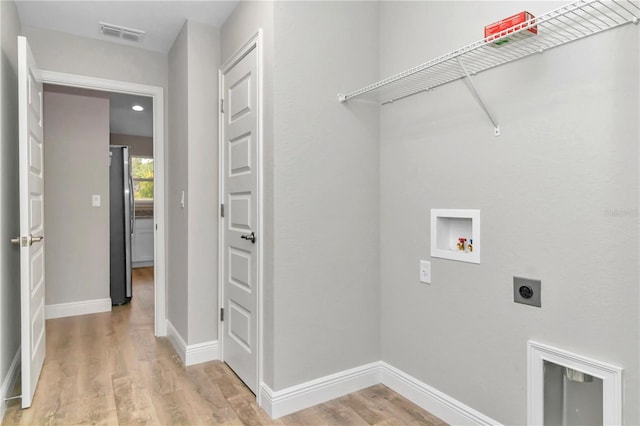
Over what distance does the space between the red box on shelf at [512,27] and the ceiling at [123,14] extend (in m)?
1.68

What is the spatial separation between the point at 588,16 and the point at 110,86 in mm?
3143

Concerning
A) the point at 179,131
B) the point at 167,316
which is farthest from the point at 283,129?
the point at 167,316

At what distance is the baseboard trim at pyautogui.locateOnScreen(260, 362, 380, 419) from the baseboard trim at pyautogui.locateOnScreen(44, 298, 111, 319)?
271 cm

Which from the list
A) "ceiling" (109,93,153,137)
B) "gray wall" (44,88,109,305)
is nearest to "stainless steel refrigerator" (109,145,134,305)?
"gray wall" (44,88,109,305)

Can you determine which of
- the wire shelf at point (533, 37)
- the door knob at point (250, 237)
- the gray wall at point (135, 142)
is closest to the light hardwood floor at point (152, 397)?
the door knob at point (250, 237)

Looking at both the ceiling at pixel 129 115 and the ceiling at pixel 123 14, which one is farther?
the ceiling at pixel 129 115

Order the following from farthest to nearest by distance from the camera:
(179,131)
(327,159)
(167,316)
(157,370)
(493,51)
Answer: (167,316)
(179,131)
(157,370)
(327,159)
(493,51)

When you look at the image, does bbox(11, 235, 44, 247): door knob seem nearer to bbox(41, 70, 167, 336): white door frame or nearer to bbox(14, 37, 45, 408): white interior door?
bbox(14, 37, 45, 408): white interior door

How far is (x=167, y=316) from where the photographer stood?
10.9 ft

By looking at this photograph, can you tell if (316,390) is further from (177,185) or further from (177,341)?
(177,185)

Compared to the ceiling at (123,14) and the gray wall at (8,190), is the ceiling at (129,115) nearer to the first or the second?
the ceiling at (123,14)

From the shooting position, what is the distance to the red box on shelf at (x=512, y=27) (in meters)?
1.42

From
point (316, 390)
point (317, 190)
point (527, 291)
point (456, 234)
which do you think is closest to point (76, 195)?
point (317, 190)

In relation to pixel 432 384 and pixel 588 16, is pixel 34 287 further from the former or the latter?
pixel 588 16
